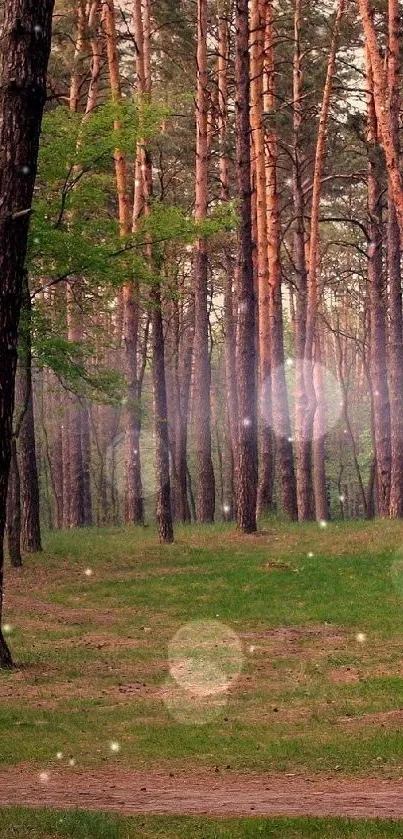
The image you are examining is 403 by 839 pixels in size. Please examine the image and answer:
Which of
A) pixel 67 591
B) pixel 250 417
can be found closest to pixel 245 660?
pixel 67 591

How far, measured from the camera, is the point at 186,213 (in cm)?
3450

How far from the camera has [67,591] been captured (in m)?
19.9

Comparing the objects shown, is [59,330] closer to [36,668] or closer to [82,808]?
[36,668]

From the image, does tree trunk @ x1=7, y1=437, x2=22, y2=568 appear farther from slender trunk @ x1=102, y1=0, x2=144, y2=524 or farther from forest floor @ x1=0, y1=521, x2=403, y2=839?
slender trunk @ x1=102, y1=0, x2=144, y2=524

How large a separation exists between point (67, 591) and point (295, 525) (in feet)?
26.9

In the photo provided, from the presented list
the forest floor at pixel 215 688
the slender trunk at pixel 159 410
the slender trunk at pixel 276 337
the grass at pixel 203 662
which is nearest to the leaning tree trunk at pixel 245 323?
the grass at pixel 203 662

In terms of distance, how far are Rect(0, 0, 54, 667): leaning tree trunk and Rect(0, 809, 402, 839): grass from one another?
2.76m

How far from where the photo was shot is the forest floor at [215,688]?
841 centimetres

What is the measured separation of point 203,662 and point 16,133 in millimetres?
8057

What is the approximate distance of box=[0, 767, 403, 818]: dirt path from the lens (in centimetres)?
784

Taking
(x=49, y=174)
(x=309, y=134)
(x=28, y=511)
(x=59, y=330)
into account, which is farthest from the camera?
(x=309, y=134)

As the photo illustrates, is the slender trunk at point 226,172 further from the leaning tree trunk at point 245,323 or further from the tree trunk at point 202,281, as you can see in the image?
the leaning tree trunk at point 245,323

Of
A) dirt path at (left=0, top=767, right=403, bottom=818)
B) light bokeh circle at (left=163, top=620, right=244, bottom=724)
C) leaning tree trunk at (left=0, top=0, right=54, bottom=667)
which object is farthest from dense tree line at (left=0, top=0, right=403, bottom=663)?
light bokeh circle at (left=163, top=620, right=244, bottom=724)

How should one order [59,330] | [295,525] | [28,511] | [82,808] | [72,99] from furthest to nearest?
1. [72,99]
2. [295,525]
3. [28,511]
4. [59,330]
5. [82,808]
